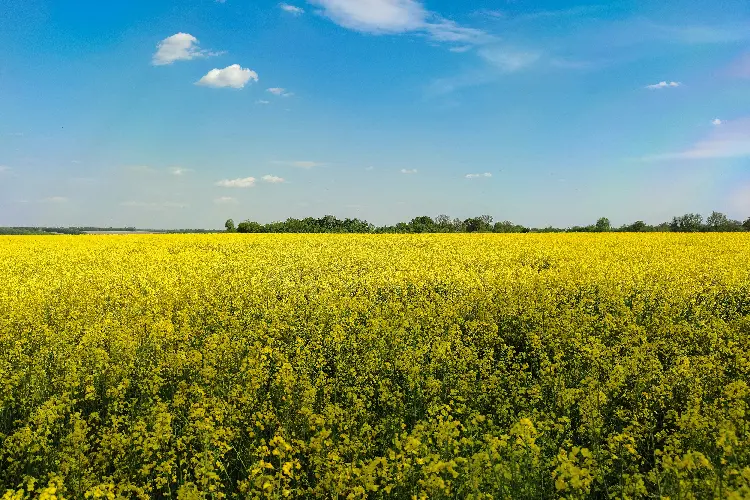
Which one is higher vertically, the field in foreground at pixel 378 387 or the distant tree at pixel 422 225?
the distant tree at pixel 422 225

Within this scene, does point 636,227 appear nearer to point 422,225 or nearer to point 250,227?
point 422,225

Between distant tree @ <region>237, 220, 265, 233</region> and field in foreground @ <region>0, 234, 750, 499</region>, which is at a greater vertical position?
distant tree @ <region>237, 220, 265, 233</region>

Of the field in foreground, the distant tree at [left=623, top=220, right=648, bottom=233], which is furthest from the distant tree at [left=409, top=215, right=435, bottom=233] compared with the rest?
the field in foreground

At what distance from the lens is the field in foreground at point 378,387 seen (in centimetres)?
524

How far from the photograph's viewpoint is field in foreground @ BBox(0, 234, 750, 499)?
206 inches

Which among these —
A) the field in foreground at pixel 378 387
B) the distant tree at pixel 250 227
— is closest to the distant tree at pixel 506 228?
the distant tree at pixel 250 227

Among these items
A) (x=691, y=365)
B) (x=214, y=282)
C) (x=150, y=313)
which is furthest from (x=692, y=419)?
(x=214, y=282)

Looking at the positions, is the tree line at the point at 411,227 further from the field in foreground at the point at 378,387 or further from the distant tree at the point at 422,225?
the field in foreground at the point at 378,387

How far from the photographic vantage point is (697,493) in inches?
181

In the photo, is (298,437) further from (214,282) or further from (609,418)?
(214,282)

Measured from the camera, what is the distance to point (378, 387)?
810cm

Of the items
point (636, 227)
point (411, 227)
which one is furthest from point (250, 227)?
point (636, 227)

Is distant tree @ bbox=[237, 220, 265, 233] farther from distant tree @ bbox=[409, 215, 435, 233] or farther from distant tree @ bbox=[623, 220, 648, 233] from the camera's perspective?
distant tree @ bbox=[623, 220, 648, 233]

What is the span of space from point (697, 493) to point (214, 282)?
15.1 metres
